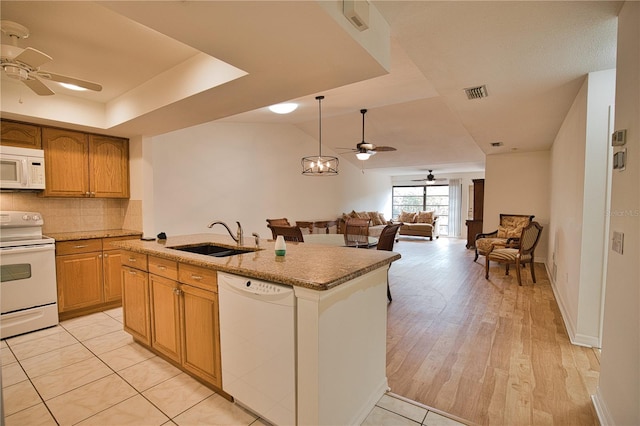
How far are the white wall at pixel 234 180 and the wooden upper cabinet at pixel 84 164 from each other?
0.43 metres

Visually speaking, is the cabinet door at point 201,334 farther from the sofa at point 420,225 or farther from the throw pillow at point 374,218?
the sofa at point 420,225

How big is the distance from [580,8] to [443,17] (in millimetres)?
746

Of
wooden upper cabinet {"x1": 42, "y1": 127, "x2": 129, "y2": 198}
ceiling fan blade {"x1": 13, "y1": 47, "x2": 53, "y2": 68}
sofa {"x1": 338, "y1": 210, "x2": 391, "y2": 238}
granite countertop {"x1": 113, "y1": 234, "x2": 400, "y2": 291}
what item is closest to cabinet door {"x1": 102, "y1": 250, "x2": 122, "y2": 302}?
wooden upper cabinet {"x1": 42, "y1": 127, "x2": 129, "y2": 198}

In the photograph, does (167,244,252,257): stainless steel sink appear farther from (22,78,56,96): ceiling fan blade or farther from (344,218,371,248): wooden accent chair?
(344,218,371,248): wooden accent chair

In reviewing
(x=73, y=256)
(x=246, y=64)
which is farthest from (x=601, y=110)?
(x=73, y=256)

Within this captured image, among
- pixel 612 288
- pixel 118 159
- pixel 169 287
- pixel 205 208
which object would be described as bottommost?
pixel 169 287

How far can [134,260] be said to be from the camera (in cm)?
263

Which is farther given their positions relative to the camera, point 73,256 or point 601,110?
point 73,256

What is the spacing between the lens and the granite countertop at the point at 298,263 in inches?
60.2

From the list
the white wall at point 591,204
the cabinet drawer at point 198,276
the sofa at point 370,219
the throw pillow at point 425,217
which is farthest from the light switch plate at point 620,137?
the throw pillow at point 425,217

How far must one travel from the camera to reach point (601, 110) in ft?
8.14

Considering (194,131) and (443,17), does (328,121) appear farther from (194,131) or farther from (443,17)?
(443,17)

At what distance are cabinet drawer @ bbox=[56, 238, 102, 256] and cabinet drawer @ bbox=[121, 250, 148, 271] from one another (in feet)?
3.54

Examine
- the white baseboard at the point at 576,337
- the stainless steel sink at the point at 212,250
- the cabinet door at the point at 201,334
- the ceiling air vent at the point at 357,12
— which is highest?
the ceiling air vent at the point at 357,12
